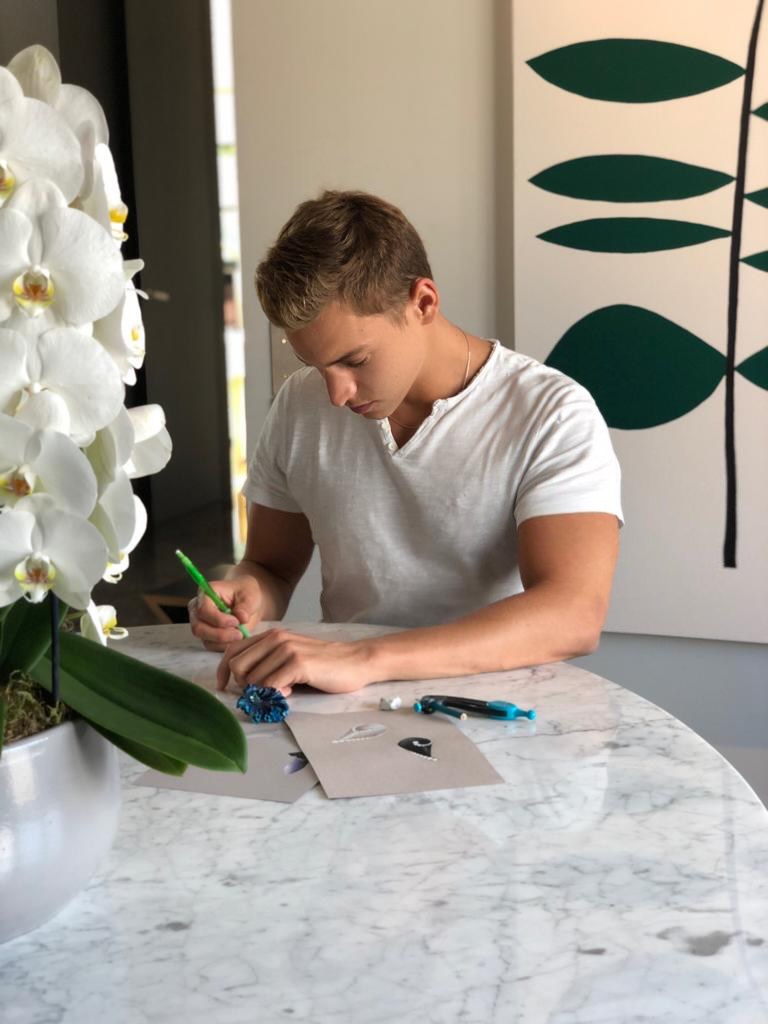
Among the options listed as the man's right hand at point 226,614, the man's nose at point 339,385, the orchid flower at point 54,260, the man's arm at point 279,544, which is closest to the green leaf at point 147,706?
the orchid flower at point 54,260

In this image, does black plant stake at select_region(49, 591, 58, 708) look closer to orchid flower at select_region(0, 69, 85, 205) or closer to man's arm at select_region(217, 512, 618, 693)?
orchid flower at select_region(0, 69, 85, 205)

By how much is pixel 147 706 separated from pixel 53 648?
0.08 metres

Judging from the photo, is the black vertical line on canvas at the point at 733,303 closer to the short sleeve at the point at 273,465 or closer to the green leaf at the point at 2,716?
the short sleeve at the point at 273,465

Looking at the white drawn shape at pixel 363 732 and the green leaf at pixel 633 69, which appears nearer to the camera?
the white drawn shape at pixel 363 732

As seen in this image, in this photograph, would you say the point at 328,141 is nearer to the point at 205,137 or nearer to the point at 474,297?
Result: the point at 474,297

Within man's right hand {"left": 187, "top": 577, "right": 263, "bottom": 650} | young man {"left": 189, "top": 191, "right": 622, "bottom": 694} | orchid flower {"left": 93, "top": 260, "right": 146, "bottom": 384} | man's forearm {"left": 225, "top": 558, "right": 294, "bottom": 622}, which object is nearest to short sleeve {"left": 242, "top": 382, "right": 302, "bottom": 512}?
young man {"left": 189, "top": 191, "right": 622, "bottom": 694}

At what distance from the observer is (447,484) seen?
75.3 inches

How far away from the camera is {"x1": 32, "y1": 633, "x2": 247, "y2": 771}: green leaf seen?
31.1 inches

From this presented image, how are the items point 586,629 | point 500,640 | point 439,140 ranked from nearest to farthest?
point 500,640
point 586,629
point 439,140

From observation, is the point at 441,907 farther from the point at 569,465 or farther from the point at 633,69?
the point at 633,69

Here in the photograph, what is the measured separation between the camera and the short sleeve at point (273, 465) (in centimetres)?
212

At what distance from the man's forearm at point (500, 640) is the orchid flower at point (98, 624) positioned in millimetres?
633

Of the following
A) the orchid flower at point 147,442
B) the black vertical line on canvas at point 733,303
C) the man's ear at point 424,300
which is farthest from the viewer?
the black vertical line on canvas at point 733,303

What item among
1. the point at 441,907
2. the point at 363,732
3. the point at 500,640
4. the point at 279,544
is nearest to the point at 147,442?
the point at 441,907
